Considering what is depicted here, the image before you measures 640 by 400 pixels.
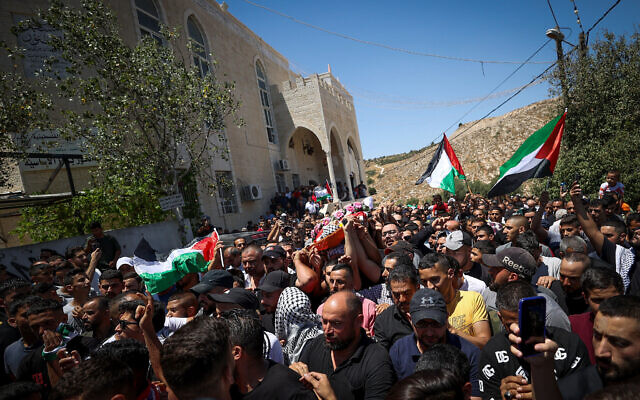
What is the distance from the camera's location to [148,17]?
15031 millimetres

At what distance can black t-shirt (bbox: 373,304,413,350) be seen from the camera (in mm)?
2699

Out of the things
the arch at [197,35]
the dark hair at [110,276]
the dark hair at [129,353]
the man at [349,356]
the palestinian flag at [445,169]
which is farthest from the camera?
the arch at [197,35]

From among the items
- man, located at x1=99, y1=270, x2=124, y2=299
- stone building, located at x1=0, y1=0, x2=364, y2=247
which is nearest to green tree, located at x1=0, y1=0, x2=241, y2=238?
stone building, located at x1=0, y1=0, x2=364, y2=247

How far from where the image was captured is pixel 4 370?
3102 mm

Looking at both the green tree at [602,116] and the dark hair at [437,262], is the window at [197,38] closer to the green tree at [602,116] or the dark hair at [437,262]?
the green tree at [602,116]

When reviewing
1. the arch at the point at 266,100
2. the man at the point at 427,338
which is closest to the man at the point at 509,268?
the man at the point at 427,338

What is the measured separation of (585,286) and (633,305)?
1002 mm

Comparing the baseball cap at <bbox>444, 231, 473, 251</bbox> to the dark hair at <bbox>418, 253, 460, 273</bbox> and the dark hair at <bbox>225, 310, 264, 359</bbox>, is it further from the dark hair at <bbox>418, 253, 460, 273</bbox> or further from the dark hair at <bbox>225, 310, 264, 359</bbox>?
the dark hair at <bbox>225, 310, 264, 359</bbox>

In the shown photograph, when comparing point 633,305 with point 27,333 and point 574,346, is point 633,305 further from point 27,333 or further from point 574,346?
point 27,333

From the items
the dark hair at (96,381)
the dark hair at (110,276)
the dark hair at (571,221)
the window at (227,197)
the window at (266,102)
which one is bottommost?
the dark hair at (571,221)

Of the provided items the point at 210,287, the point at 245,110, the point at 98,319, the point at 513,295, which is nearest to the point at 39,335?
the point at 98,319

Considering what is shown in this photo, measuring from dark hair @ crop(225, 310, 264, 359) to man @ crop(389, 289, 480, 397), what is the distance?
37.3 inches

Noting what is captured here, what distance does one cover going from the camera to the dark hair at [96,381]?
5.28 feet

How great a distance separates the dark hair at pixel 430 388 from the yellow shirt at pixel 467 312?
1394mm
